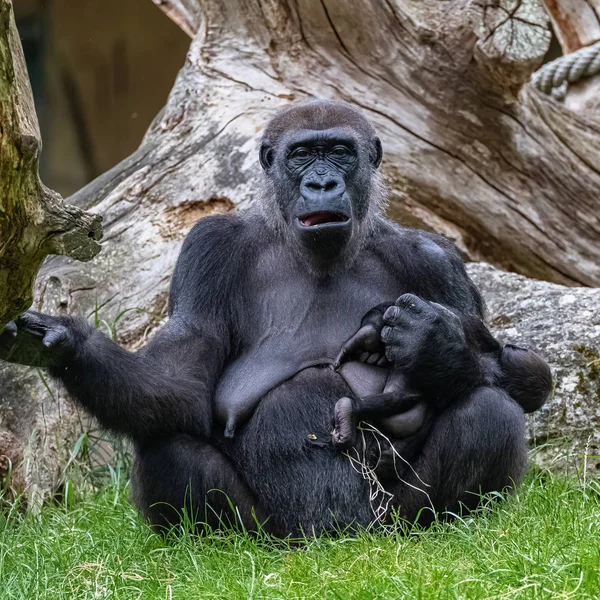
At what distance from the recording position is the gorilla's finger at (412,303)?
13.3 ft

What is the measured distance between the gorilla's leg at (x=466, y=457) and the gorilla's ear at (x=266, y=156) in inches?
53.4

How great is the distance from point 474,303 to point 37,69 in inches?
377

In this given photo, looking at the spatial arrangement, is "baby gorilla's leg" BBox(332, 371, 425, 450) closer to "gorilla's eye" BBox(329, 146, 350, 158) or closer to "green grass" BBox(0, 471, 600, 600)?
"green grass" BBox(0, 471, 600, 600)

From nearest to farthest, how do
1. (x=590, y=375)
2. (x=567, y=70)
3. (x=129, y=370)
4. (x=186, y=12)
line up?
(x=129, y=370) → (x=590, y=375) → (x=186, y=12) → (x=567, y=70)

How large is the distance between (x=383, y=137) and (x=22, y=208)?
3.31m

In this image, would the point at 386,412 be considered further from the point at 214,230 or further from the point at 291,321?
the point at 214,230

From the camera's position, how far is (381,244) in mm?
4477

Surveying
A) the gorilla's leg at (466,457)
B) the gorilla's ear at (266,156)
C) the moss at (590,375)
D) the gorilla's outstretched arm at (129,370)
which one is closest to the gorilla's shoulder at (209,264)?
the gorilla's outstretched arm at (129,370)

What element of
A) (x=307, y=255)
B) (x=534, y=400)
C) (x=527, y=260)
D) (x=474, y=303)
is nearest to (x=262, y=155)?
(x=307, y=255)

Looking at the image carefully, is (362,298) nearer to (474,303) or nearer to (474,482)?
(474,303)

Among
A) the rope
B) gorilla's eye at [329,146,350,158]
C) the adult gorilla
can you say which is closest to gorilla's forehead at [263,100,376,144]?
the adult gorilla

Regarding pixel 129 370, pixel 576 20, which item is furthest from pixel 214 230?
pixel 576 20

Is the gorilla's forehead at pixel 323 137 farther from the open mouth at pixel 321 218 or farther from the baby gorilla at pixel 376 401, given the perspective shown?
the baby gorilla at pixel 376 401

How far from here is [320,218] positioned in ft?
13.4
